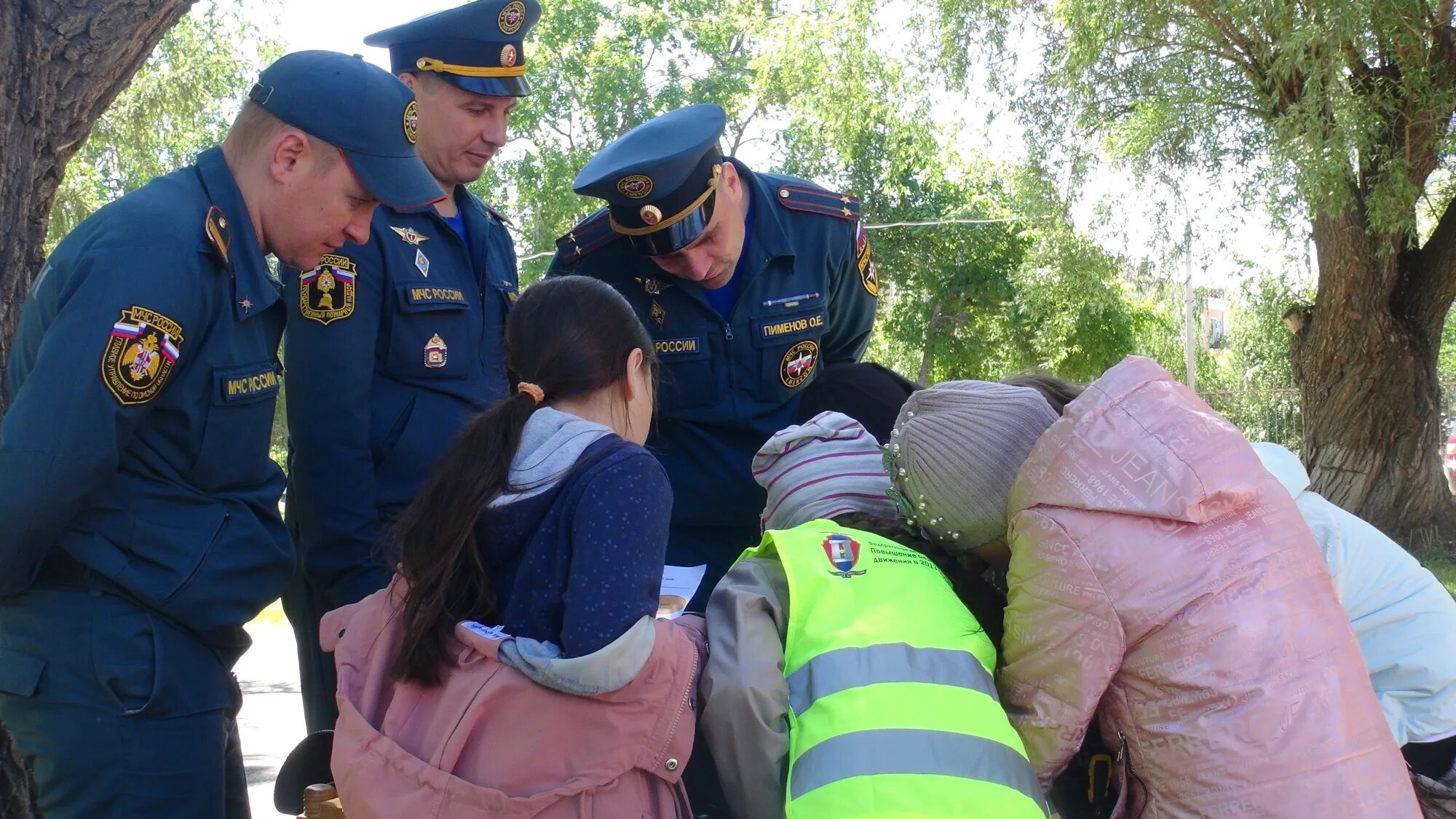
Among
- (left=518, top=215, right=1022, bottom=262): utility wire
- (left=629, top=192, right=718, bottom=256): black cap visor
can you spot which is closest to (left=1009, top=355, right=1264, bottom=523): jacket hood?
(left=629, top=192, right=718, bottom=256): black cap visor

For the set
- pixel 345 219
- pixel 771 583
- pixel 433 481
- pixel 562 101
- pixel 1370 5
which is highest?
pixel 562 101

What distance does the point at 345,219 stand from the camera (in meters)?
1.99

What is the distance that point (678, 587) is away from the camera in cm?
226

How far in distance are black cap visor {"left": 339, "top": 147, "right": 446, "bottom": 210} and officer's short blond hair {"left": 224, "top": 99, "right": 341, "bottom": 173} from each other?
3cm

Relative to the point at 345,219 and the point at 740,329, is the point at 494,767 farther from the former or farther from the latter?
the point at 740,329

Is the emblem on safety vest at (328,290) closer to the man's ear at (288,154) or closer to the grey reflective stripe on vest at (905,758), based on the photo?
the man's ear at (288,154)

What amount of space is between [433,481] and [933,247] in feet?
67.5

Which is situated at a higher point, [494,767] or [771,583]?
[771,583]

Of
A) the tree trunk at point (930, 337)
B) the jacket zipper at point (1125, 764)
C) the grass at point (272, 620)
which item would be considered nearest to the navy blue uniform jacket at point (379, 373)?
the jacket zipper at point (1125, 764)

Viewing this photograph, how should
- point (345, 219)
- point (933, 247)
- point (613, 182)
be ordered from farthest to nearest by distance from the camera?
point (933, 247), point (613, 182), point (345, 219)

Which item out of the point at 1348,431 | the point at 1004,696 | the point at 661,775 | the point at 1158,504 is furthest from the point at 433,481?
the point at 1348,431

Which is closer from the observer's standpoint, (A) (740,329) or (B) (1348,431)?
A: (A) (740,329)

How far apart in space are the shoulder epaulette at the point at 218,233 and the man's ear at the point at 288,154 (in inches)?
4.7

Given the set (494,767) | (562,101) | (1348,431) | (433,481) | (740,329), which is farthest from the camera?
(562,101)
